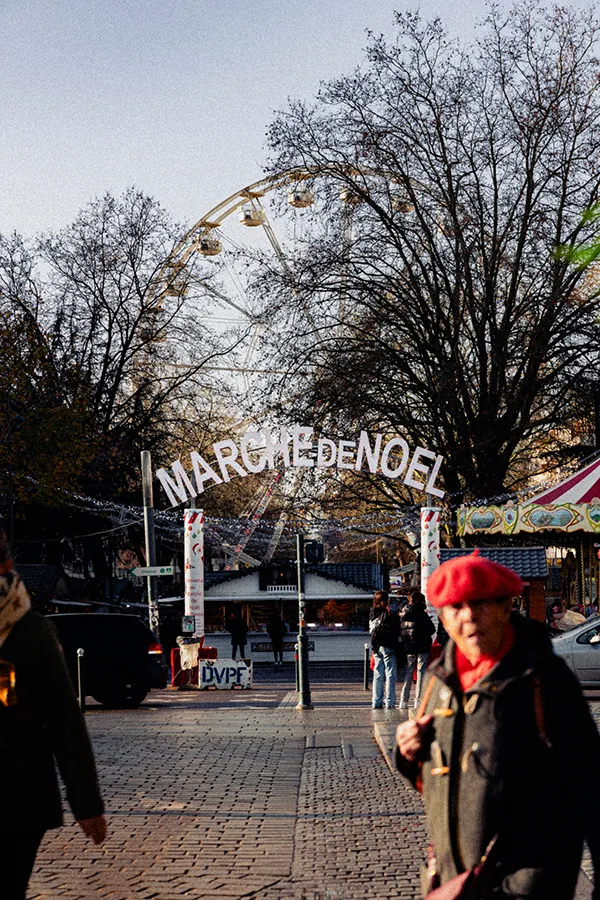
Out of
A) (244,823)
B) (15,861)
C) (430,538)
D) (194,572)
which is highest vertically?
(430,538)

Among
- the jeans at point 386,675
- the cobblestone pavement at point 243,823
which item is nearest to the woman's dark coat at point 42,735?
the cobblestone pavement at point 243,823

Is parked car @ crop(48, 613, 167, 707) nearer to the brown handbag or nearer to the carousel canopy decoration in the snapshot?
the carousel canopy decoration

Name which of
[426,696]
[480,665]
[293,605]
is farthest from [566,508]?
[480,665]

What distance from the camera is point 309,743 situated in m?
15.1

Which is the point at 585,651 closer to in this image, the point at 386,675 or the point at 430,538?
the point at 386,675

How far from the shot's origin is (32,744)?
13.5ft

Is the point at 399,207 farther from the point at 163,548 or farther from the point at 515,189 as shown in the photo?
the point at 163,548

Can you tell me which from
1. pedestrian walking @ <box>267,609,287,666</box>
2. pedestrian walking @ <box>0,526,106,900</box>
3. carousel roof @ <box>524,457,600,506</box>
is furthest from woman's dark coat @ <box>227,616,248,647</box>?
pedestrian walking @ <box>0,526,106,900</box>

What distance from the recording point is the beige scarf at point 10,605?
13.5 feet

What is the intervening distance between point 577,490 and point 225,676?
316 inches

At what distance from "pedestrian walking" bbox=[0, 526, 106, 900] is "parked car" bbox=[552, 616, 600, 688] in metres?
17.7

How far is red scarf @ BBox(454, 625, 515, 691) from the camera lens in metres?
3.73

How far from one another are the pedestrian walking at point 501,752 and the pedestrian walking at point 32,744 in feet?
3.42

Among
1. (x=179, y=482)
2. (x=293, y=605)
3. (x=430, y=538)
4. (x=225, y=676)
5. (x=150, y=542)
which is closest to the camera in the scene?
(x=225, y=676)
